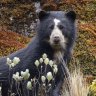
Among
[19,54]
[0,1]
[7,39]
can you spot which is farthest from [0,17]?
[19,54]

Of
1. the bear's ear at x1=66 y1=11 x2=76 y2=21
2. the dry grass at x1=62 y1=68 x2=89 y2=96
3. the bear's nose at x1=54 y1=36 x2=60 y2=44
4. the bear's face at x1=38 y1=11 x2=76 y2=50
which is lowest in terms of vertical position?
the dry grass at x1=62 y1=68 x2=89 y2=96

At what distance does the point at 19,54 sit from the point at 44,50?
0.49 m

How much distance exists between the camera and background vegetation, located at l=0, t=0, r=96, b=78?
1282 centimetres

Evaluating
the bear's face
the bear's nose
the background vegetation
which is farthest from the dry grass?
the background vegetation

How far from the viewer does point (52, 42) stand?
8.30 m

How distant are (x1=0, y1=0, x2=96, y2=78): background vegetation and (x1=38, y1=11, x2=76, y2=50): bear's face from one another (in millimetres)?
3342

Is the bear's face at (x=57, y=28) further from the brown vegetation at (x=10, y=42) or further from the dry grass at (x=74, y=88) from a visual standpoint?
the brown vegetation at (x=10, y=42)

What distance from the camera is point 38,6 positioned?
52.0ft

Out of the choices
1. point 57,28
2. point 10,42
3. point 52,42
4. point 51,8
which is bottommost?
point 10,42

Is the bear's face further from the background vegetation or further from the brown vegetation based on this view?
the brown vegetation

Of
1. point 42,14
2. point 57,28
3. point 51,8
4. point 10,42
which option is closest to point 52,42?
point 57,28

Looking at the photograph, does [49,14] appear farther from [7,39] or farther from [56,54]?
[7,39]

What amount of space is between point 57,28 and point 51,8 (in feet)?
24.5

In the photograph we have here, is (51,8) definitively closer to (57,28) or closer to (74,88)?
(74,88)
